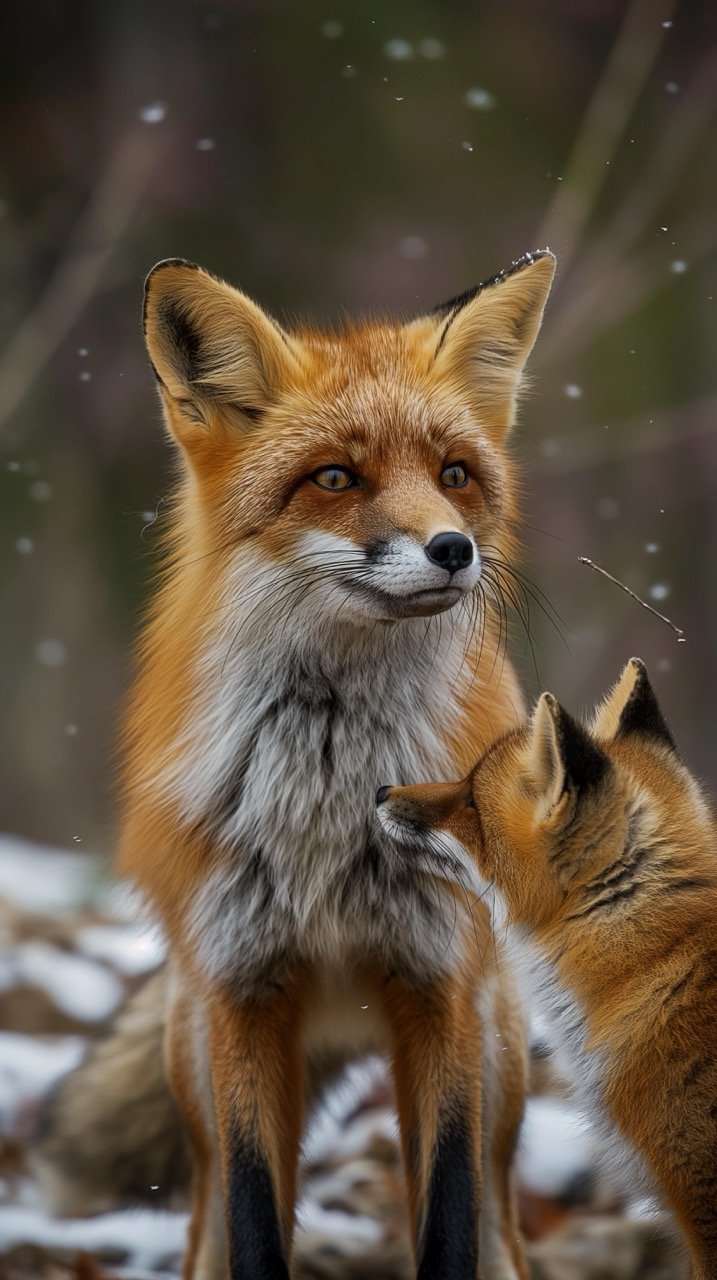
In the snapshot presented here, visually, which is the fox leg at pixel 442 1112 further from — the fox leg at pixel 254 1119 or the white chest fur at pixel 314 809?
the fox leg at pixel 254 1119

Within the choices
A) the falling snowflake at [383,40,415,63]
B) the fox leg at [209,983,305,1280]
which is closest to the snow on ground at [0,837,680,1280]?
the fox leg at [209,983,305,1280]

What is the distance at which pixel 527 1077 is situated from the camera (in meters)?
2.53

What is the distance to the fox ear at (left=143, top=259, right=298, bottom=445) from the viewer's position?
2.09 m

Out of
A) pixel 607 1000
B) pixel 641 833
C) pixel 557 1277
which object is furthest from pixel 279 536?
pixel 557 1277

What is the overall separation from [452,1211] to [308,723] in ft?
2.84

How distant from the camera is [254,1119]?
2.18 metres

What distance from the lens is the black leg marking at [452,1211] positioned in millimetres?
2146

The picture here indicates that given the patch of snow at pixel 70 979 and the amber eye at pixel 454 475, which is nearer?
the amber eye at pixel 454 475

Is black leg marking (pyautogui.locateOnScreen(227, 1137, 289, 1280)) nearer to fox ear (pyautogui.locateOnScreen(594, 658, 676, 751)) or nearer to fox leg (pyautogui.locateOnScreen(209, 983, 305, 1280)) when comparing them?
fox leg (pyautogui.locateOnScreen(209, 983, 305, 1280))

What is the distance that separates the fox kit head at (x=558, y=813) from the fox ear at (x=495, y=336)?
565mm

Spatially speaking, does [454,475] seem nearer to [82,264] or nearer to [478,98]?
[478,98]

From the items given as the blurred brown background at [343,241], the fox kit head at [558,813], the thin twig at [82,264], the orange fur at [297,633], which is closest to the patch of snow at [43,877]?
the blurred brown background at [343,241]

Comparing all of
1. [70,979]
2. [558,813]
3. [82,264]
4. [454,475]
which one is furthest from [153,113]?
[558,813]

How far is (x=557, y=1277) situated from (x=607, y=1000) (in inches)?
39.3
